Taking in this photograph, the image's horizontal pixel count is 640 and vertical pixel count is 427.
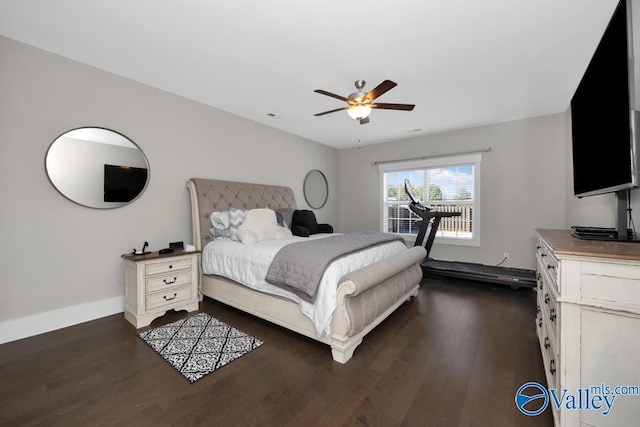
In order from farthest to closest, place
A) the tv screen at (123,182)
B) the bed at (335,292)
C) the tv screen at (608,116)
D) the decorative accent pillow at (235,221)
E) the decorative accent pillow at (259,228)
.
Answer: the decorative accent pillow at (235,221) → the decorative accent pillow at (259,228) → the tv screen at (123,182) → the bed at (335,292) → the tv screen at (608,116)

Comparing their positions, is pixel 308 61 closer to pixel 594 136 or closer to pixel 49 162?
pixel 594 136

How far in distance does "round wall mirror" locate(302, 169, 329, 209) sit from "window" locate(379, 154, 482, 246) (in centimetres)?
128

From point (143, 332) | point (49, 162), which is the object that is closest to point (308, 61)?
point (49, 162)

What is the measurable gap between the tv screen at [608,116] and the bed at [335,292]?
1557 millimetres

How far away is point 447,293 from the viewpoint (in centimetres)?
354

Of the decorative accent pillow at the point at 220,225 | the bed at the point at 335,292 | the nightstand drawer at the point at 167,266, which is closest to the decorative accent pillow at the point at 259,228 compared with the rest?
the decorative accent pillow at the point at 220,225

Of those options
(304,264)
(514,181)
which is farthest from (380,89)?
(514,181)

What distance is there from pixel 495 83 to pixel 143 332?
14.8ft

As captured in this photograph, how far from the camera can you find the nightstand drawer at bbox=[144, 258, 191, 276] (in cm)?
257

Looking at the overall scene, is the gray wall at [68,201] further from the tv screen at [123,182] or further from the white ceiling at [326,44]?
the white ceiling at [326,44]

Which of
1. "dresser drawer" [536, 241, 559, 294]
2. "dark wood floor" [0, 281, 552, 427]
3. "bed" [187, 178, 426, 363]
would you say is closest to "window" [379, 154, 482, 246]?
"bed" [187, 178, 426, 363]

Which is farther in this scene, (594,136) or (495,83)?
(495,83)

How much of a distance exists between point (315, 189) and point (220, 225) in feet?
8.64

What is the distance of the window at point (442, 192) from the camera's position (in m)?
4.53
